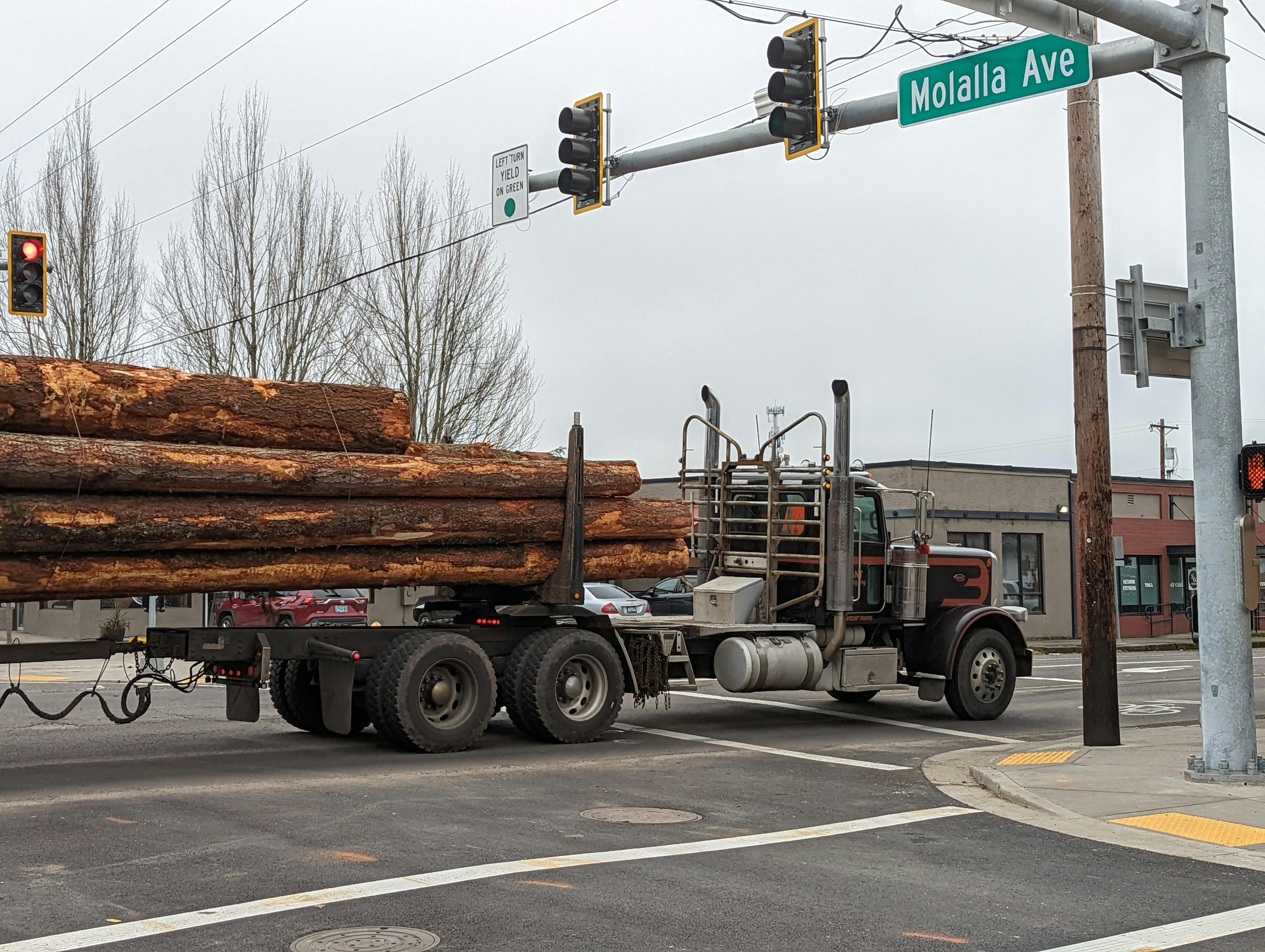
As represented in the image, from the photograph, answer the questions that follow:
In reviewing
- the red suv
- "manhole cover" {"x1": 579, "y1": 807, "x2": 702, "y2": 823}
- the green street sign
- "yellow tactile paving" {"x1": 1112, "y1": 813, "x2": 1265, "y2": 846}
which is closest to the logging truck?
"manhole cover" {"x1": 579, "y1": 807, "x2": 702, "y2": 823}

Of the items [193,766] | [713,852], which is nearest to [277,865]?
[713,852]

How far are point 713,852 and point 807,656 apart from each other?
718cm

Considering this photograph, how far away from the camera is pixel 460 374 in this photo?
109ft

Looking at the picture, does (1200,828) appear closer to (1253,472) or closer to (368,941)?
(1253,472)

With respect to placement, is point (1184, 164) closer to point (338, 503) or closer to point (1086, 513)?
point (1086, 513)

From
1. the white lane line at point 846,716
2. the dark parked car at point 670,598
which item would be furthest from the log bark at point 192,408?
the dark parked car at point 670,598

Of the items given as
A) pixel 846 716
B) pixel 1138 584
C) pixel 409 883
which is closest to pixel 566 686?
pixel 846 716

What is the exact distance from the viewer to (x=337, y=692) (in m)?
12.9

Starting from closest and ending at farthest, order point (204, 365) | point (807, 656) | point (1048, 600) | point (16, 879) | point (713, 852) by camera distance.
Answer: point (16, 879)
point (713, 852)
point (807, 656)
point (204, 365)
point (1048, 600)

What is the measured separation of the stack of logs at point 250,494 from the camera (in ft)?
35.7

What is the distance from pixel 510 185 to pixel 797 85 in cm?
452

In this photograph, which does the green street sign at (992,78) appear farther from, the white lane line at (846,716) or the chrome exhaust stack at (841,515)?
the white lane line at (846,716)

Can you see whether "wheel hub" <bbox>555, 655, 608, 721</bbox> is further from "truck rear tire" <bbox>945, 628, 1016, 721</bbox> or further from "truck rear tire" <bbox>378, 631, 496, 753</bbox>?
"truck rear tire" <bbox>945, 628, 1016, 721</bbox>

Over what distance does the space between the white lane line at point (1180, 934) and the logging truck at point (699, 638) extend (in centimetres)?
738
